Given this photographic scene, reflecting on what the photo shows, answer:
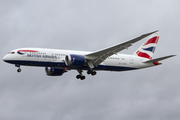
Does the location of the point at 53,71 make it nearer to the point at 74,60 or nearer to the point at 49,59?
the point at 49,59

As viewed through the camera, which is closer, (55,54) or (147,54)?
(55,54)

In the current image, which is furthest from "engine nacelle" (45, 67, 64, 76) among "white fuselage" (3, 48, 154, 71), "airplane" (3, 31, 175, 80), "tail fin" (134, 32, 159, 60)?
"tail fin" (134, 32, 159, 60)

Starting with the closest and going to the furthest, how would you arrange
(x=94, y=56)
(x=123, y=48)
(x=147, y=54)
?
(x=123, y=48) < (x=94, y=56) < (x=147, y=54)

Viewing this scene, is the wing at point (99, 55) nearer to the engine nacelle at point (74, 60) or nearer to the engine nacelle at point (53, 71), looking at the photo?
the engine nacelle at point (74, 60)

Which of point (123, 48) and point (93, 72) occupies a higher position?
point (123, 48)

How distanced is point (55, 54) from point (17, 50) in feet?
18.1

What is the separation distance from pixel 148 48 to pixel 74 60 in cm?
1698

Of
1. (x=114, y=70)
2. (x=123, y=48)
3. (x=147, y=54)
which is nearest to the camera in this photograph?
(x=123, y=48)

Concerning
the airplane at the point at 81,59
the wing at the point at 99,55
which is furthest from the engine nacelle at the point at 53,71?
the wing at the point at 99,55

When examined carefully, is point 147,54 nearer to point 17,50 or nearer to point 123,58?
point 123,58

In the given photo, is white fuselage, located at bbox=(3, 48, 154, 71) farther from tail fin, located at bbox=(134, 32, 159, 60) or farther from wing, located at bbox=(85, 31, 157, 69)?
tail fin, located at bbox=(134, 32, 159, 60)

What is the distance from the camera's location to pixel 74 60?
46.5m

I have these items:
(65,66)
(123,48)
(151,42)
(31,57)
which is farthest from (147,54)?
(31,57)

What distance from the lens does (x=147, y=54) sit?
56688mm
